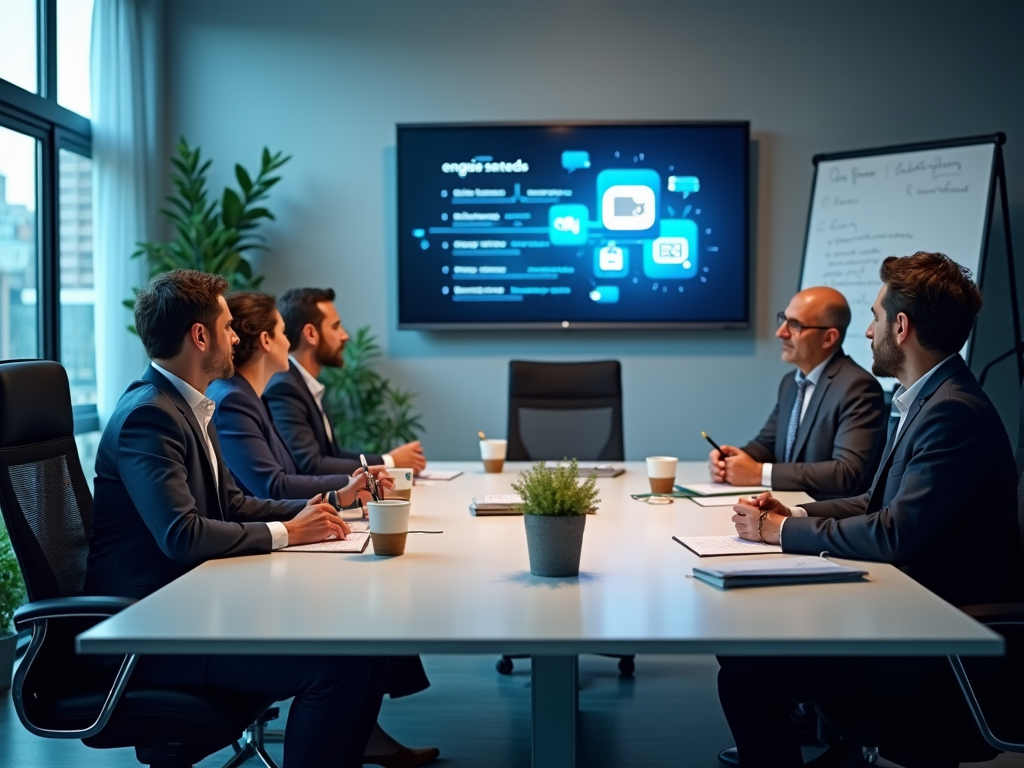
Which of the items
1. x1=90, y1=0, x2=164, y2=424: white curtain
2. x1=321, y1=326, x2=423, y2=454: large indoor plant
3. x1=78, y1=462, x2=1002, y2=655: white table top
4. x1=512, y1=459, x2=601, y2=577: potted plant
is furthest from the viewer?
x1=321, y1=326, x2=423, y2=454: large indoor plant

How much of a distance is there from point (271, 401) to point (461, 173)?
7.01 ft

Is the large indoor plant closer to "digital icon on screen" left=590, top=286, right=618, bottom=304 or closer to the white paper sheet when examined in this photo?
"digital icon on screen" left=590, top=286, right=618, bottom=304

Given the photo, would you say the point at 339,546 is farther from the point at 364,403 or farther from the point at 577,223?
the point at 577,223

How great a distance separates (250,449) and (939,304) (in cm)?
185

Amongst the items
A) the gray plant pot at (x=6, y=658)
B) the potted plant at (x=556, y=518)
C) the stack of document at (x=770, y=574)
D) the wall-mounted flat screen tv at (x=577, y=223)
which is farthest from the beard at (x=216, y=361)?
the wall-mounted flat screen tv at (x=577, y=223)

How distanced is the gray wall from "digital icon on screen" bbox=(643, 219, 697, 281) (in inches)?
12.9

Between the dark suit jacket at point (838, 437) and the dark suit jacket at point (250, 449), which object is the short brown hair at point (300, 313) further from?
the dark suit jacket at point (838, 437)

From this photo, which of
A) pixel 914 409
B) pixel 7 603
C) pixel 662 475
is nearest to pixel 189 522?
pixel 662 475

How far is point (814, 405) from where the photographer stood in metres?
3.39

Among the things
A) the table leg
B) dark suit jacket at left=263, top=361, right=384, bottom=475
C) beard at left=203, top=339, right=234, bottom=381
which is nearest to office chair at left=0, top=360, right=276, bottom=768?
beard at left=203, top=339, right=234, bottom=381

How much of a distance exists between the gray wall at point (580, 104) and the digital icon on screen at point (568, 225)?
48cm

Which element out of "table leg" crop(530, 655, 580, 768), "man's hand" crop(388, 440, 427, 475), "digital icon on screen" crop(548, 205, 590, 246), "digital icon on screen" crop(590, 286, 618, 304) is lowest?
"table leg" crop(530, 655, 580, 768)

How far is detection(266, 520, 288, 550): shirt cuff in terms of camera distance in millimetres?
2164

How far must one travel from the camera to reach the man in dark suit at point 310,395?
3.47 metres
